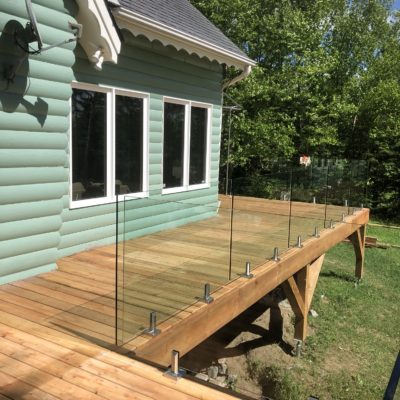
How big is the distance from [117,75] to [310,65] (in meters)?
12.1

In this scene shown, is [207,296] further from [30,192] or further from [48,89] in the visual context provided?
[48,89]

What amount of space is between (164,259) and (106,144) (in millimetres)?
2411

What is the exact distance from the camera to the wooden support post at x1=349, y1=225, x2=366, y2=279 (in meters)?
9.78

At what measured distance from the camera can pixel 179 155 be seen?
22.5 feet

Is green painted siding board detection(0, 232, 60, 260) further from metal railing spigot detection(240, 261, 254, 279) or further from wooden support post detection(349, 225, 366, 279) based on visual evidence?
wooden support post detection(349, 225, 366, 279)

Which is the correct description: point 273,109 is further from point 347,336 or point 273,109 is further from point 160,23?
point 160,23

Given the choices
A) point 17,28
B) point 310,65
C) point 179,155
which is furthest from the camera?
point 310,65

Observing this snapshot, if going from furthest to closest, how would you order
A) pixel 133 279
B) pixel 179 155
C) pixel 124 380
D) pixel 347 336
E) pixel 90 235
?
pixel 347 336, pixel 179 155, pixel 90 235, pixel 133 279, pixel 124 380

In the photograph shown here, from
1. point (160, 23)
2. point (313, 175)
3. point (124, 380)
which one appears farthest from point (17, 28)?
point (313, 175)

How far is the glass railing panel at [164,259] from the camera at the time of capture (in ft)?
9.79

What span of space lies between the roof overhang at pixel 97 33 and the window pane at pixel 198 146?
261 cm

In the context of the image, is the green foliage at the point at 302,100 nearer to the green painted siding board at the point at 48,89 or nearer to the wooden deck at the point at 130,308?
the wooden deck at the point at 130,308

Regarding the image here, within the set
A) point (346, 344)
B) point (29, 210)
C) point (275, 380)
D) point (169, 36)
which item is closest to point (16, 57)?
point (29, 210)

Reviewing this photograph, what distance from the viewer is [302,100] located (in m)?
16.7
